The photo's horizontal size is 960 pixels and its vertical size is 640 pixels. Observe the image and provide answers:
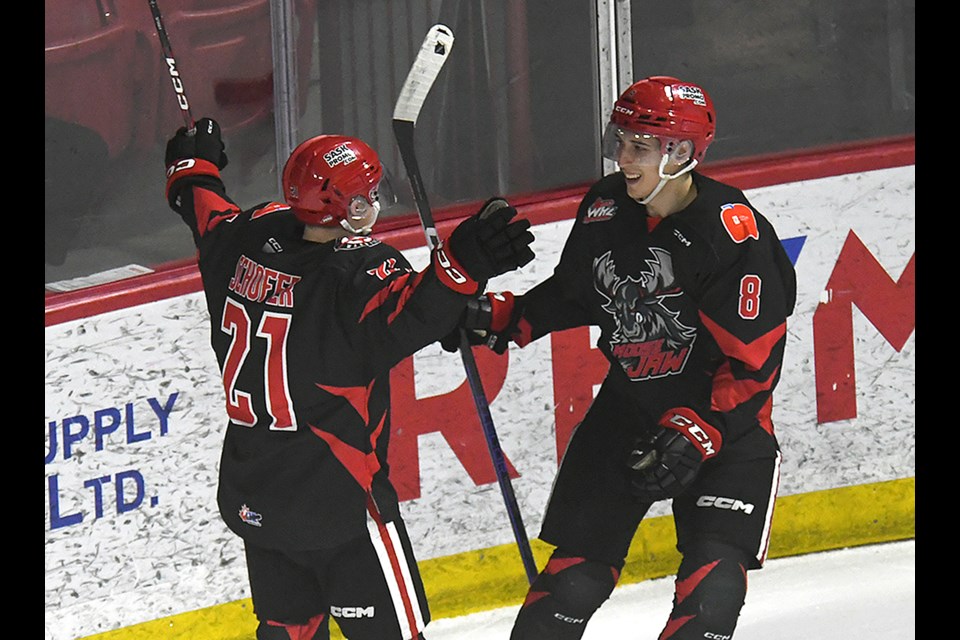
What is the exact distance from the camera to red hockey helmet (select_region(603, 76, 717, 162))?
9.31ft

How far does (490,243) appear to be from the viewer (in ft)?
8.36

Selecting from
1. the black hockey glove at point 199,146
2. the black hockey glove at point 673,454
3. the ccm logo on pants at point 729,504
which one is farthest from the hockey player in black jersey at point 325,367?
the ccm logo on pants at point 729,504

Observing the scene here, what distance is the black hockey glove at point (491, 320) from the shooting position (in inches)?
122

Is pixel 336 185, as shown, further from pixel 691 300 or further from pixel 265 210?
pixel 691 300

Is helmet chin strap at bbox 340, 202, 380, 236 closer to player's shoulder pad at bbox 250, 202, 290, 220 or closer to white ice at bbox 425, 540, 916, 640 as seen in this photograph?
player's shoulder pad at bbox 250, 202, 290, 220

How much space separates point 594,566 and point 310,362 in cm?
71

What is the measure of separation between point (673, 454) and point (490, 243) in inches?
21.1

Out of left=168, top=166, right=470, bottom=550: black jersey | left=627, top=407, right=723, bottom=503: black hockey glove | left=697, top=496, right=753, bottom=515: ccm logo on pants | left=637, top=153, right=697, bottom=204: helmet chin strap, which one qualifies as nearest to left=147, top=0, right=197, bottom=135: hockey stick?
left=168, top=166, right=470, bottom=550: black jersey

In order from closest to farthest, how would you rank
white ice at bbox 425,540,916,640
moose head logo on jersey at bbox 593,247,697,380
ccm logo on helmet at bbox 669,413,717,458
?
ccm logo on helmet at bbox 669,413,717,458 → moose head logo on jersey at bbox 593,247,697,380 → white ice at bbox 425,540,916,640

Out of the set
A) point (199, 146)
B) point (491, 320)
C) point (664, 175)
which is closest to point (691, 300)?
point (664, 175)

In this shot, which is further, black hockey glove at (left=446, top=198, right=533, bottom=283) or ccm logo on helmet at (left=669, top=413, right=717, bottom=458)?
ccm logo on helmet at (left=669, top=413, right=717, bottom=458)

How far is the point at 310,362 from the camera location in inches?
104

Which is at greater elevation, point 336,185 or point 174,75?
point 174,75

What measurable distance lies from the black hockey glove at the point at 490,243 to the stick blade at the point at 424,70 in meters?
0.58
